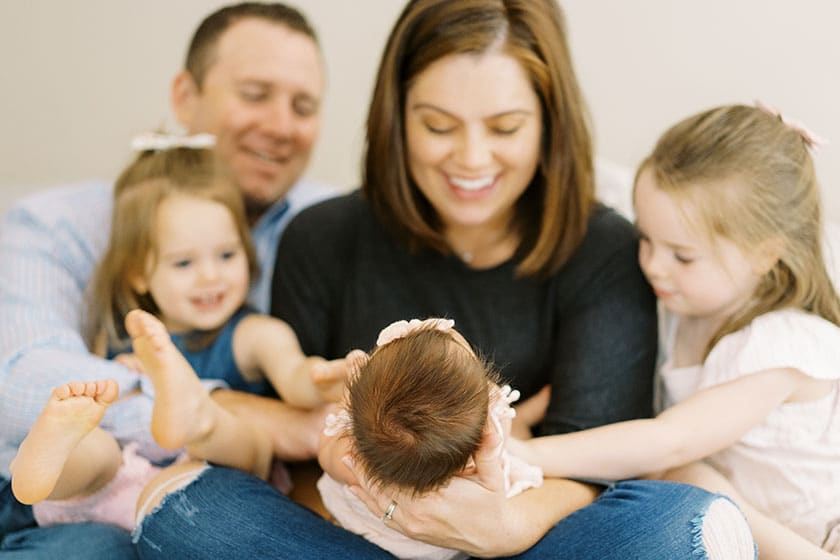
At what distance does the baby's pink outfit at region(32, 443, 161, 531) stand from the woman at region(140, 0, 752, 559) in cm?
18

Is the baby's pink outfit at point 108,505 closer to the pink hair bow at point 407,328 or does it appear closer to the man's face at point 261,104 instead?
the pink hair bow at point 407,328

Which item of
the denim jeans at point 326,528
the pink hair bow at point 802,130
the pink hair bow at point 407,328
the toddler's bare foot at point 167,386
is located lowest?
the denim jeans at point 326,528

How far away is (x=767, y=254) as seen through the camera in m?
1.32

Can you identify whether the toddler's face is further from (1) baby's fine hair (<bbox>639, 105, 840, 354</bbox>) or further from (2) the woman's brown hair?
(1) baby's fine hair (<bbox>639, 105, 840, 354</bbox>)

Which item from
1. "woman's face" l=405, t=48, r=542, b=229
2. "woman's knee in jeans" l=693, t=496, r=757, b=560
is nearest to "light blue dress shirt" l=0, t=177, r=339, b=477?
"woman's face" l=405, t=48, r=542, b=229

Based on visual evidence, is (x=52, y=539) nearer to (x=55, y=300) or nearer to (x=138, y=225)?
(x=55, y=300)

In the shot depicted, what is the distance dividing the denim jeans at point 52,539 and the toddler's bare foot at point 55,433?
0.47 feet

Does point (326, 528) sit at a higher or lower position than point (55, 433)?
lower

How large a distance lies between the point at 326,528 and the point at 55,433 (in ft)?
1.23

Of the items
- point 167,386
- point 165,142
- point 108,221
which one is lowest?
point 167,386

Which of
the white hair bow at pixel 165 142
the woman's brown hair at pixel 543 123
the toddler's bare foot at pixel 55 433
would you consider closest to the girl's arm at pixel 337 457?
the toddler's bare foot at pixel 55 433

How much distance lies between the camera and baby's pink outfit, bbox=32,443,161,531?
1354 mm

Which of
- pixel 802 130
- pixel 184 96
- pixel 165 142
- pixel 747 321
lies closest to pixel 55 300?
pixel 165 142

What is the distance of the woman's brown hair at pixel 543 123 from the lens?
131 centimetres
